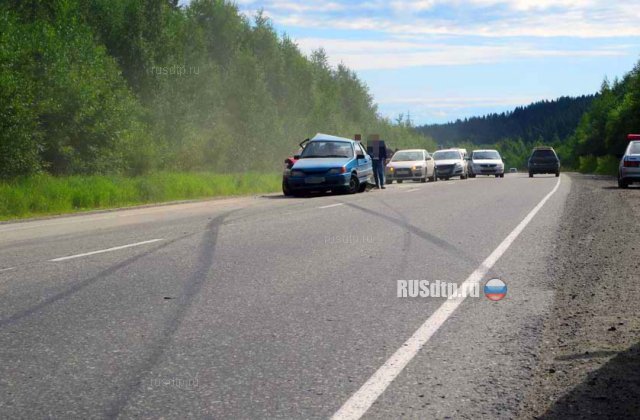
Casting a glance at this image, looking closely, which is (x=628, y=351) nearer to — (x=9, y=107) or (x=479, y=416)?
(x=479, y=416)

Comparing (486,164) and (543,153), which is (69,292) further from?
(543,153)

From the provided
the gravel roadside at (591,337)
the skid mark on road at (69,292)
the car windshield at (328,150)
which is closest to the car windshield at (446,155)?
the car windshield at (328,150)

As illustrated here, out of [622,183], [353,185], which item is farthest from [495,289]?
[622,183]

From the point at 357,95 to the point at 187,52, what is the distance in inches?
2000

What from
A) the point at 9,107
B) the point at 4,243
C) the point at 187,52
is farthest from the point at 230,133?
the point at 4,243

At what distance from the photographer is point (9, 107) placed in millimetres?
25719

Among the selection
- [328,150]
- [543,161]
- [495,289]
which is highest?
[328,150]

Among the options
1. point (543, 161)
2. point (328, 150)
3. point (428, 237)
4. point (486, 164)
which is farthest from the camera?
point (486, 164)

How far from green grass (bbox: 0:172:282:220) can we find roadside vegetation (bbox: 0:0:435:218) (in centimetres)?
6

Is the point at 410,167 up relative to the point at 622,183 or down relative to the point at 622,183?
up

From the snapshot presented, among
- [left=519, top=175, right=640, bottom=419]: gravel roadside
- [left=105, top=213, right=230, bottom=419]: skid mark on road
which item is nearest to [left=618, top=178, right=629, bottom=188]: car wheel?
[left=519, top=175, right=640, bottom=419]: gravel roadside

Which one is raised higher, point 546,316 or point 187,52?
point 187,52

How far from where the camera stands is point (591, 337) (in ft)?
18.0

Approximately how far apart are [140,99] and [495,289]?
43474 millimetres
